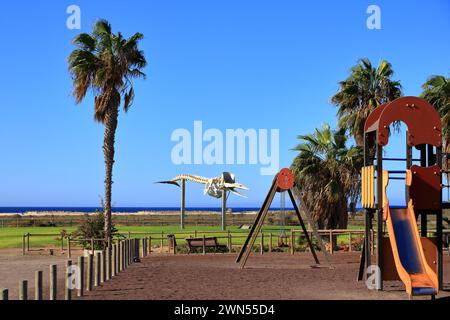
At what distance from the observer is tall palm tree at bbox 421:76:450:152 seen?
24719 millimetres

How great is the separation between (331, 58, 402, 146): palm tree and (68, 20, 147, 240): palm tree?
9638 mm

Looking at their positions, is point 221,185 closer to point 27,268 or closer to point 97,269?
point 27,268

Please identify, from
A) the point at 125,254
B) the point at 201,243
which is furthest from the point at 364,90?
the point at 125,254

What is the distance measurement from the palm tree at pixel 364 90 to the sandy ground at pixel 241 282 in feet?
24.9

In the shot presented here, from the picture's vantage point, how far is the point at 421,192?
14078mm

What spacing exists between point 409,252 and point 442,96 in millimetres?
13625

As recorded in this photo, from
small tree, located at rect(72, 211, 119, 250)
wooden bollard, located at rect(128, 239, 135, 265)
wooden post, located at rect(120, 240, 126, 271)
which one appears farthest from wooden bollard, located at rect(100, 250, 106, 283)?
small tree, located at rect(72, 211, 119, 250)

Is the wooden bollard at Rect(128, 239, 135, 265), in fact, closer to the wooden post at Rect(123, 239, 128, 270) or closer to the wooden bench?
the wooden post at Rect(123, 239, 128, 270)

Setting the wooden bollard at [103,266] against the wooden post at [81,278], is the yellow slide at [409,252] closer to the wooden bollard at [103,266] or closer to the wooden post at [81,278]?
the wooden post at [81,278]

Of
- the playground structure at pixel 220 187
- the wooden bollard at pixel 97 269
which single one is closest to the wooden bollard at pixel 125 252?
the wooden bollard at pixel 97 269

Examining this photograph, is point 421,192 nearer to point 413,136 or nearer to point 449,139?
point 413,136

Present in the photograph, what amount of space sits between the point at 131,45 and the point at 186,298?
18.4 m

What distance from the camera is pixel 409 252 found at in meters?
13.5
